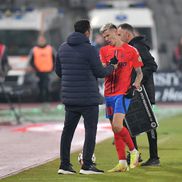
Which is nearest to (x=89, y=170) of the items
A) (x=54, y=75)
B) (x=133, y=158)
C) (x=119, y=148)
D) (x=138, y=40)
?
(x=119, y=148)

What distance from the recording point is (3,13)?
32.3 metres

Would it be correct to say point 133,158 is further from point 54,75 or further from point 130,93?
point 54,75

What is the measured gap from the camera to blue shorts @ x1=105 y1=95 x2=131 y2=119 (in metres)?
13.1

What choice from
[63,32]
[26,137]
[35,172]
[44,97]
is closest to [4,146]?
[26,137]

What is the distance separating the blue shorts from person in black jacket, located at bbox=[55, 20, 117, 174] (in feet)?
1.05

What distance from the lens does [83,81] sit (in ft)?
41.8

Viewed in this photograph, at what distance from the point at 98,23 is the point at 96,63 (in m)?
19.3

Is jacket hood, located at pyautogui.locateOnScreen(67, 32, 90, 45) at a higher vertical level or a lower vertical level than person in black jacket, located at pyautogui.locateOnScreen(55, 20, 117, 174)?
higher

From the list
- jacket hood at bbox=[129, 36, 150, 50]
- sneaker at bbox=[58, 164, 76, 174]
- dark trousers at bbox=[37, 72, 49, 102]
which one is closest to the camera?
sneaker at bbox=[58, 164, 76, 174]

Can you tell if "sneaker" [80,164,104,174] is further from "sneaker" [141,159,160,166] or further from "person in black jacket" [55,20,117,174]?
"sneaker" [141,159,160,166]

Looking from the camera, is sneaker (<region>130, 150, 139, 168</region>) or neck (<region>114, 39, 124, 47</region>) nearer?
neck (<region>114, 39, 124, 47</region>)

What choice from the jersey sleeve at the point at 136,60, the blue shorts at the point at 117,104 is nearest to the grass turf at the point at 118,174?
the blue shorts at the point at 117,104

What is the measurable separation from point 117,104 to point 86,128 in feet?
1.76

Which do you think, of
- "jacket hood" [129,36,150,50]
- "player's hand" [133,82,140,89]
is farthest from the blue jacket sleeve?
"jacket hood" [129,36,150,50]
